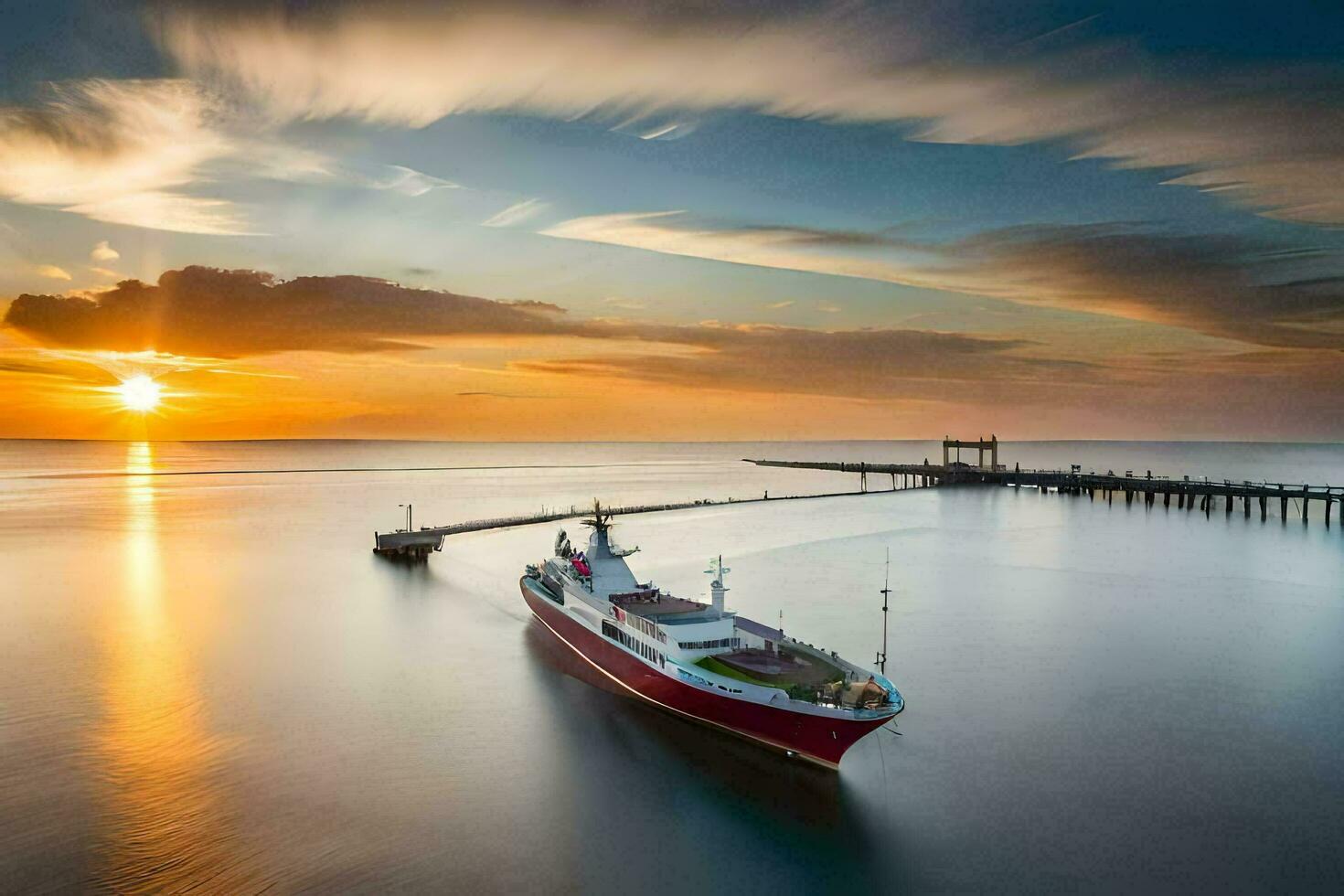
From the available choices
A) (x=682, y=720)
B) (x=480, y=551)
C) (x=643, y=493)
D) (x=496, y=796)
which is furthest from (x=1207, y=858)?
(x=643, y=493)

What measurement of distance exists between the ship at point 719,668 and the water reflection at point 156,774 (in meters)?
15.1

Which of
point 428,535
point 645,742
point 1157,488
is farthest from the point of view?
point 1157,488

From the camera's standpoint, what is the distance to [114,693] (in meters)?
33.9

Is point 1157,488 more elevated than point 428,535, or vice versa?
point 1157,488

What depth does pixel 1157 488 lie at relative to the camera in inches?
4119

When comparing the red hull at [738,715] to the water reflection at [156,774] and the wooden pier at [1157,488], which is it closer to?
the water reflection at [156,774]

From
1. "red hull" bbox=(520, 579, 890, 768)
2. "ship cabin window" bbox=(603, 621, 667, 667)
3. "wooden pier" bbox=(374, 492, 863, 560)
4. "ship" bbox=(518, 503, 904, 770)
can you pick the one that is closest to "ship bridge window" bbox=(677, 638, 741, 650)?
"ship" bbox=(518, 503, 904, 770)

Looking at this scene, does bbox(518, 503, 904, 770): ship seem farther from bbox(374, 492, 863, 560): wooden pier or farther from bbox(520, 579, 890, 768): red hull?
bbox(374, 492, 863, 560): wooden pier

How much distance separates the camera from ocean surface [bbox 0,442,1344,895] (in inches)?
834

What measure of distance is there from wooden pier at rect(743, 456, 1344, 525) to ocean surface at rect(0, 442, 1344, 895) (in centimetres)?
3626

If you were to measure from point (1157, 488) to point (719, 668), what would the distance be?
320ft

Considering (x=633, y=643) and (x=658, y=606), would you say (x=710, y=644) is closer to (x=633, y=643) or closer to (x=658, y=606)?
(x=633, y=643)

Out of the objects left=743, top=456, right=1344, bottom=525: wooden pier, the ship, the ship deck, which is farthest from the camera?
left=743, top=456, right=1344, bottom=525: wooden pier

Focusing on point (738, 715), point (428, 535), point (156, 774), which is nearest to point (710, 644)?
point (738, 715)
